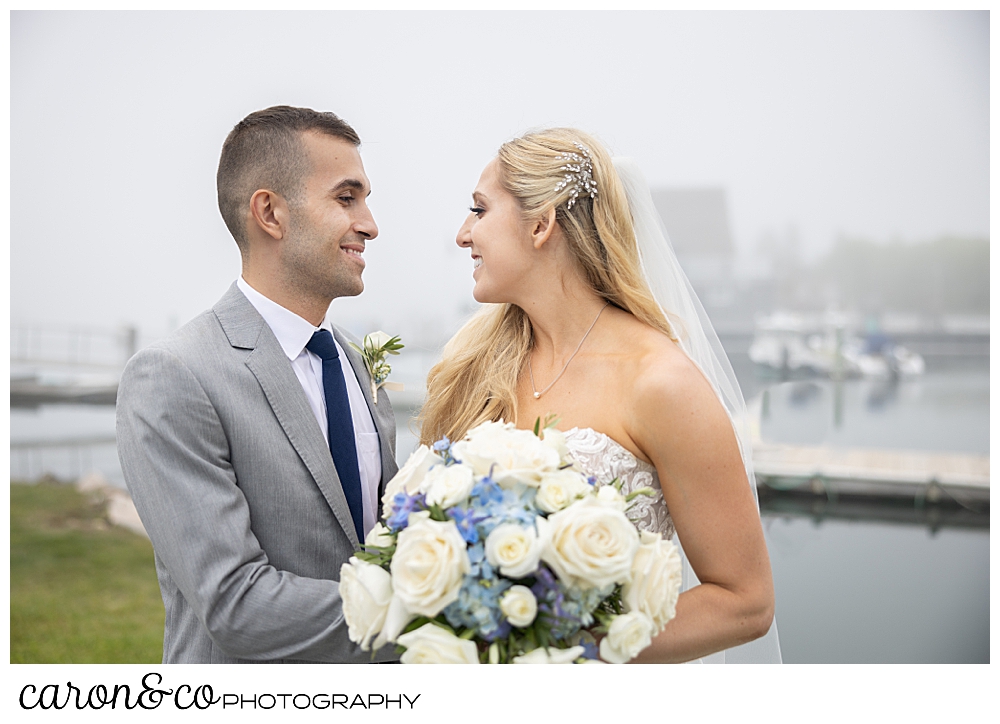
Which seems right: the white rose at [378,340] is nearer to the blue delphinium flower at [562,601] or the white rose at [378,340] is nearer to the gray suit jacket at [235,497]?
the gray suit jacket at [235,497]

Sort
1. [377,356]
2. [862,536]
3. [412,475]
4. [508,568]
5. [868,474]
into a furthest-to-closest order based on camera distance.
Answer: [862,536] → [868,474] → [377,356] → [412,475] → [508,568]

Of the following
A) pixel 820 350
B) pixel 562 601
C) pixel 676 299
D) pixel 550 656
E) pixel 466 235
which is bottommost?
pixel 820 350

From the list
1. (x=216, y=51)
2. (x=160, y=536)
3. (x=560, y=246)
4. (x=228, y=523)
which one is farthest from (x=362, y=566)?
(x=216, y=51)

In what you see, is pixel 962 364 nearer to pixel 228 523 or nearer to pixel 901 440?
pixel 901 440

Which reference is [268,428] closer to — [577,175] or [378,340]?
[378,340]

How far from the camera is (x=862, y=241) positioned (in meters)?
8.95

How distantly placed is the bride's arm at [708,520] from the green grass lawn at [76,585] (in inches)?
203

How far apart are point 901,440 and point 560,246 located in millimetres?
8577

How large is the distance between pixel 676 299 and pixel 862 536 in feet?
25.0

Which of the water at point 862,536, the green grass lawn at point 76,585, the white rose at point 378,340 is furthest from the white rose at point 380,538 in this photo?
the water at point 862,536

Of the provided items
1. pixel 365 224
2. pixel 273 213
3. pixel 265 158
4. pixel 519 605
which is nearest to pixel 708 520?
pixel 519 605

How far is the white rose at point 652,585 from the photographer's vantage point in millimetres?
1423

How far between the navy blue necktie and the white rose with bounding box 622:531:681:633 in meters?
0.86

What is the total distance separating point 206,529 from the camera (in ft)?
5.65
